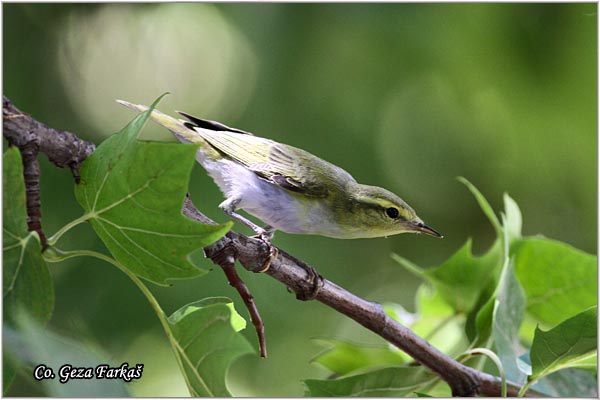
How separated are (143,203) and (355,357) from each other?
68 cm

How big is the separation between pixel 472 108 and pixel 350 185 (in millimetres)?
935

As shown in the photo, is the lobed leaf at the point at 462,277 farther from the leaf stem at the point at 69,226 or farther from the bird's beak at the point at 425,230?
the leaf stem at the point at 69,226

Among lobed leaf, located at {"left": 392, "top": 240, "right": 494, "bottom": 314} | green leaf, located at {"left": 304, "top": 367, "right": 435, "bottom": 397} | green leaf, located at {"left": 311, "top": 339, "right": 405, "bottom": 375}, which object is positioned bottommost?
green leaf, located at {"left": 311, "top": 339, "right": 405, "bottom": 375}

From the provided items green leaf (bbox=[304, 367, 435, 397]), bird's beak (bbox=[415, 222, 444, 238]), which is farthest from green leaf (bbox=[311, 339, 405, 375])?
bird's beak (bbox=[415, 222, 444, 238])

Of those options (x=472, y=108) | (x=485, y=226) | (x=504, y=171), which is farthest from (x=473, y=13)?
(x=485, y=226)

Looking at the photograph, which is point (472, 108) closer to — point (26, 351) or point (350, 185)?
point (350, 185)

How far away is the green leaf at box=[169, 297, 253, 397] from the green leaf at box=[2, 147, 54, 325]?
17 cm

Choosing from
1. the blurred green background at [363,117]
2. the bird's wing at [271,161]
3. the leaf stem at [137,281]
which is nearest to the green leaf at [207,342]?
the leaf stem at [137,281]

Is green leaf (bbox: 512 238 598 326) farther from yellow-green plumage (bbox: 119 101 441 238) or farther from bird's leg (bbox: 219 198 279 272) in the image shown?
bird's leg (bbox: 219 198 279 272)

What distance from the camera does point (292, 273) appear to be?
99 cm

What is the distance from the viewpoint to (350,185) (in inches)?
58.6

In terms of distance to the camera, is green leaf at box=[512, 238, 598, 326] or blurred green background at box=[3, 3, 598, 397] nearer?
green leaf at box=[512, 238, 598, 326]

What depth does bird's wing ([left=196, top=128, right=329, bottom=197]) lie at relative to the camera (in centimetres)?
138

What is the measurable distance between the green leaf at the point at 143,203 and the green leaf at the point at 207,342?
9cm
